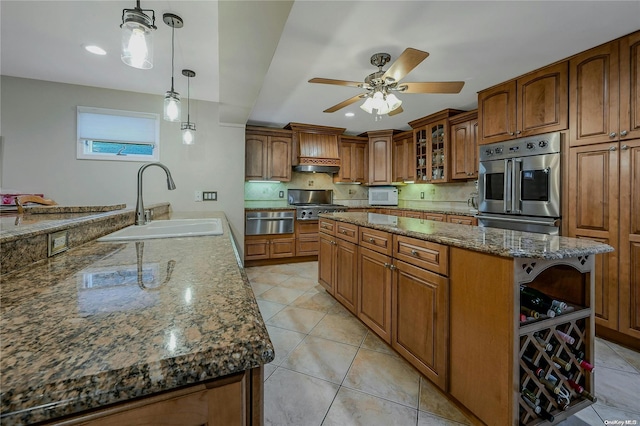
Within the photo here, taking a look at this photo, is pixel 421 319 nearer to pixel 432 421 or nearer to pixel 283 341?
pixel 432 421

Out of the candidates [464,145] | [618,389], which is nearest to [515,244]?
[618,389]

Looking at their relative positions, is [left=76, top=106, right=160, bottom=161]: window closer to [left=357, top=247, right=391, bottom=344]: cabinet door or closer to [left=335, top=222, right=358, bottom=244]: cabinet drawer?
[left=335, top=222, right=358, bottom=244]: cabinet drawer

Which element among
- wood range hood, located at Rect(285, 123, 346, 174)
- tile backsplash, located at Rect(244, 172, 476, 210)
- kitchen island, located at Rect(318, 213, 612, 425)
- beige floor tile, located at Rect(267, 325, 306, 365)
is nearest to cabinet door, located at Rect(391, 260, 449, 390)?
kitchen island, located at Rect(318, 213, 612, 425)

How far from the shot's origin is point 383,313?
1.88 metres

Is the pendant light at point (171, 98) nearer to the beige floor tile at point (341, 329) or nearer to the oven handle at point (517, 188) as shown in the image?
the beige floor tile at point (341, 329)

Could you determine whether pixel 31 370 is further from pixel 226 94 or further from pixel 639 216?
pixel 639 216

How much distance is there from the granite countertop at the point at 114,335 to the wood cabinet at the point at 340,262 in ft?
5.38

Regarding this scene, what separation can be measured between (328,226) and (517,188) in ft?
6.34

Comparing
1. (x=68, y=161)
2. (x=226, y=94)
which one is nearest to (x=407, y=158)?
(x=226, y=94)

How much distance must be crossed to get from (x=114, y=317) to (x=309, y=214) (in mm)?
3925

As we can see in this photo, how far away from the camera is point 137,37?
115 centimetres

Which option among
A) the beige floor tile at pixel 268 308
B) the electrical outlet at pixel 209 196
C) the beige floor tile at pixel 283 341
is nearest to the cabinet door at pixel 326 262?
the beige floor tile at pixel 268 308

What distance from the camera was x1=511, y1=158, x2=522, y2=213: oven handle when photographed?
2639 mm

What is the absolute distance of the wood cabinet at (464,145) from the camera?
341 centimetres
